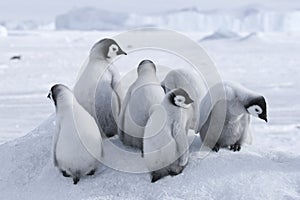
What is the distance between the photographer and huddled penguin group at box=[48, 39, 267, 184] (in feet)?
8.61

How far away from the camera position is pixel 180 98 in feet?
8.46

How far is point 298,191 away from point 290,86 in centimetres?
804

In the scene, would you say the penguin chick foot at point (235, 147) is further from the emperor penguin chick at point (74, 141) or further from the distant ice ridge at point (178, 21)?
the distant ice ridge at point (178, 21)

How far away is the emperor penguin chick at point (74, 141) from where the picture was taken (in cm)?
266

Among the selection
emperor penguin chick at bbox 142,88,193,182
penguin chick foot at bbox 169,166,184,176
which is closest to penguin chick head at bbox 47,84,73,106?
emperor penguin chick at bbox 142,88,193,182

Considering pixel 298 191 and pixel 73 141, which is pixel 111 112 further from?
pixel 298 191

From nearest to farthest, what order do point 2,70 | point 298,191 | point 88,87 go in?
point 298,191, point 88,87, point 2,70

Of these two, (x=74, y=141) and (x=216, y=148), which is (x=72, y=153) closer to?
(x=74, y=141)

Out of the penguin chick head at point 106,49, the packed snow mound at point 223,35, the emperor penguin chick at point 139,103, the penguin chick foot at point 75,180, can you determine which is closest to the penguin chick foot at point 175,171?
the emperor penguin chick at point 139,103

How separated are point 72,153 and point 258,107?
108cm

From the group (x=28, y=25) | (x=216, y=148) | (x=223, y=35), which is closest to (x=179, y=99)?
(x=216, y=148)

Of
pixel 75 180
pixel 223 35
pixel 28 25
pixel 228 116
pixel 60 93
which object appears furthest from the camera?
pixel 28 25

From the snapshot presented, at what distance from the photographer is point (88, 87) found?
3.06m

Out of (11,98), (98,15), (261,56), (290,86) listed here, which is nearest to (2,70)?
(11,98)
